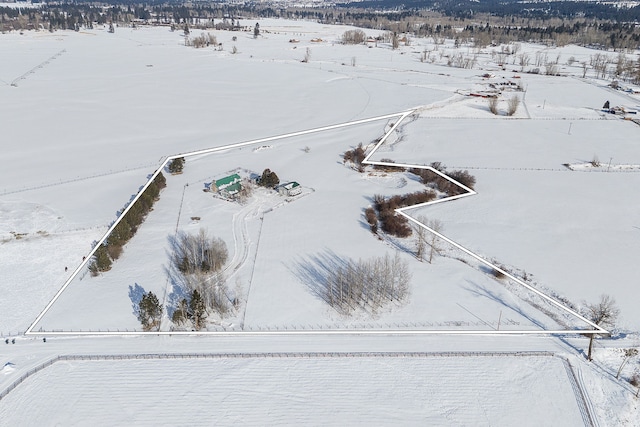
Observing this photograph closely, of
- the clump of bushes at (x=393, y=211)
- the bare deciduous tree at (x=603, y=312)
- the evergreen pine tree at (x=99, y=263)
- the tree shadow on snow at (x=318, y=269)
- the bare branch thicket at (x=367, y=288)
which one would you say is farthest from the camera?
the clump of bushes at (x=393, y=211)

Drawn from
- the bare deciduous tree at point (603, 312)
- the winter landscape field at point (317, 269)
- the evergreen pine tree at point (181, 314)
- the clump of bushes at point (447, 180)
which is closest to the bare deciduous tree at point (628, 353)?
the winter landscape field at point (317, 269)

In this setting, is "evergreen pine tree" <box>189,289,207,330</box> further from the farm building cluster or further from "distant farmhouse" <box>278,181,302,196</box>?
"distant farmhouse" <box>278,181,302,196</box>

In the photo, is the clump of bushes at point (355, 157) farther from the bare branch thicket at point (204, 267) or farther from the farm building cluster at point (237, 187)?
the bare branch thicket at point (204, 267)

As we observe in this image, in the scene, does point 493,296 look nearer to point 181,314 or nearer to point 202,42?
point 181,314

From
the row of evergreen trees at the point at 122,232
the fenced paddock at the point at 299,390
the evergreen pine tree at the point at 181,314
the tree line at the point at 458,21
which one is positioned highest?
the tree line at the point at 458,21

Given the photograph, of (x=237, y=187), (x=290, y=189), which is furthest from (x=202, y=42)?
(x=290, y=189)
